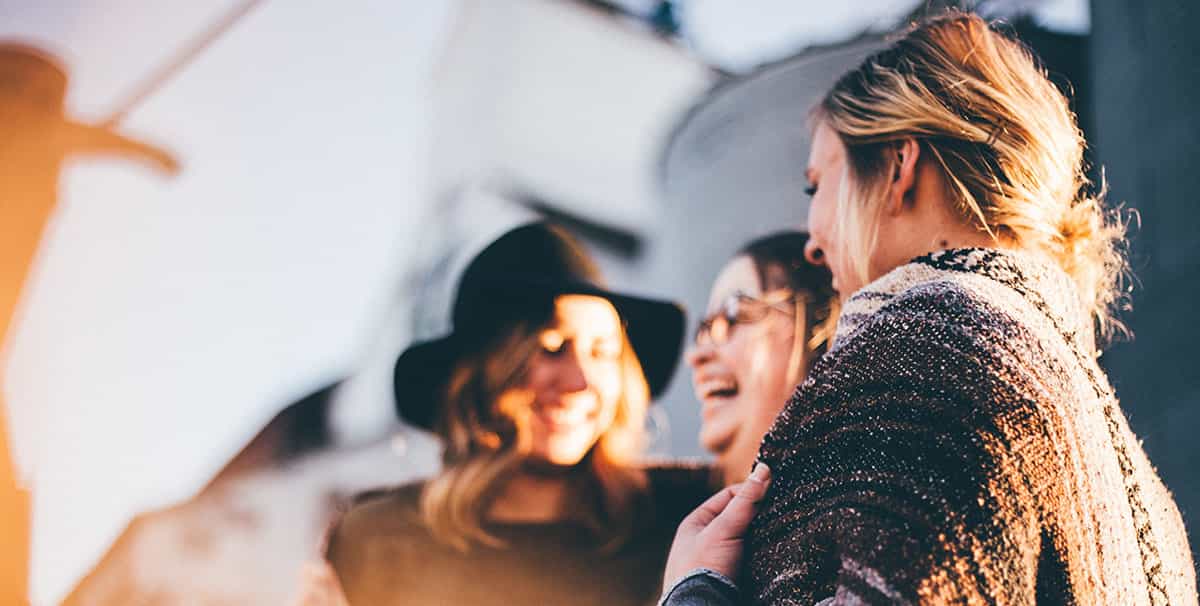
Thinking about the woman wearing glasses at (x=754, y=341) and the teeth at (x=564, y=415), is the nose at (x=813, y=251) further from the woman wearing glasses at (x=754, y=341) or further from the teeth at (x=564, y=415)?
the teeth at (x=564, y=415)

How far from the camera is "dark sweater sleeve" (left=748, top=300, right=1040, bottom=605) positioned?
798 millimetres

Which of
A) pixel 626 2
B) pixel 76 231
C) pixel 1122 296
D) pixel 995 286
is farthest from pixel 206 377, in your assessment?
pixel 1122 296

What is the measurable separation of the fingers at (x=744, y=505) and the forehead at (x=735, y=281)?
0.67 meters

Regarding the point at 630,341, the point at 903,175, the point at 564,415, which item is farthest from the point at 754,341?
the point at 903,175

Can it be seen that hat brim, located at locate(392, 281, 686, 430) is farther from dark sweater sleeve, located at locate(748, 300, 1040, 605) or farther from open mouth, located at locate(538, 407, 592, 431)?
dark sweater sleeve, located at locate(748, 300, 1040, 605)

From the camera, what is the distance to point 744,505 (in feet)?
3.21

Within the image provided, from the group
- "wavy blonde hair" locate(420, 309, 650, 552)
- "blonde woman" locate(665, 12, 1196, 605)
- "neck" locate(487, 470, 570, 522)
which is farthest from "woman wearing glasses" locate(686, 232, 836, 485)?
"blonde woman" locate(665, 12, 1196, 605)

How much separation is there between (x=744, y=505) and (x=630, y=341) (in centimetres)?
74

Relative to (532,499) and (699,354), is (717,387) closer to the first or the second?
(699,354)

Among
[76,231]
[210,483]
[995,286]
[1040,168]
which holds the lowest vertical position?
[210,483]

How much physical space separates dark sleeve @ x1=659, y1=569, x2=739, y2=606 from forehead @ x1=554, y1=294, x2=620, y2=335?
2.47ft

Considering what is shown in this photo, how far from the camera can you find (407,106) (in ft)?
5.85

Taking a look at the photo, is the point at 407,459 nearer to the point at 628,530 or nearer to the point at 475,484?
the point at 475,484

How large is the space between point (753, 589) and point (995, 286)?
355 millimetres
